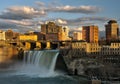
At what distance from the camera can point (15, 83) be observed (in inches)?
2520

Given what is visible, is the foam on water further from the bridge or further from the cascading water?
the bridge

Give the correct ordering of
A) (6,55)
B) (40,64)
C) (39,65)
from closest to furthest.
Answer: (40,64) < (39,65) < (6,55)

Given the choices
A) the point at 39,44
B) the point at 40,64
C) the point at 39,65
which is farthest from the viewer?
the point at 39,44

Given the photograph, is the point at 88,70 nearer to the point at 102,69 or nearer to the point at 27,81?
the point at 102,69

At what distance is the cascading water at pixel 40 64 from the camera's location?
80625 mm

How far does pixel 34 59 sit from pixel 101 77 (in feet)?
87.1

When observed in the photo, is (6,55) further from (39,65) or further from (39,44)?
(39,44)

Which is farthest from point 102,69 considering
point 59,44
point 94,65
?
point 59,44

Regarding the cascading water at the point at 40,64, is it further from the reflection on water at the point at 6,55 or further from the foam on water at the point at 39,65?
the reflection on water at the point at 6,55

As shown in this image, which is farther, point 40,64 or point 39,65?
point 39,65

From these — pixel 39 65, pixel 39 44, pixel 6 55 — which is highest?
pixel 39 44

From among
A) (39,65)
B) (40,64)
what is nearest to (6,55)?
(39,65)

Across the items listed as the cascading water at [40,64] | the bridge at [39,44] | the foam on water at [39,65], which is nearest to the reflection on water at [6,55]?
the foam on water at [39,65]

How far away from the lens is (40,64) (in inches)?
3351
